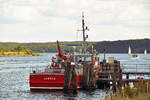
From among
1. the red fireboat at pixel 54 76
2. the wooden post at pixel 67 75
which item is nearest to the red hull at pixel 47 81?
the red fireboat at pixel 54 76

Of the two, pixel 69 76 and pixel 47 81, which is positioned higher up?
pixel 69 76

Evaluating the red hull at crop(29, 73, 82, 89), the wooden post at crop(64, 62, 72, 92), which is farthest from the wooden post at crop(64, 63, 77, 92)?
the red hull at crop(29, 73, 82, 89)

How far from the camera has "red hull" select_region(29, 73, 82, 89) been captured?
131 feet

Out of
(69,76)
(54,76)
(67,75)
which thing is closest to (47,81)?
(54,76)

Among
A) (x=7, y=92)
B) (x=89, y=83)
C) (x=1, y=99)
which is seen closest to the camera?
(x=1, y=99)

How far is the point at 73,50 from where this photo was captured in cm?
4425

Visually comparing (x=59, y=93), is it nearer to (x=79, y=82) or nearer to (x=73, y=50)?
(x=79, y=82)

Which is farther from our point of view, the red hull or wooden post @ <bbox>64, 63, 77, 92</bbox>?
the red hull

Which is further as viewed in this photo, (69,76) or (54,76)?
(54,76)

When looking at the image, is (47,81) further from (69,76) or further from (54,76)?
(69,76)

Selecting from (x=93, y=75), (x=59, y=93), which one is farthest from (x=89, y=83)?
(x=59, y=93)

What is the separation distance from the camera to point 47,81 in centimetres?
4016

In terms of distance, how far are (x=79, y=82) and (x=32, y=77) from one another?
488cm

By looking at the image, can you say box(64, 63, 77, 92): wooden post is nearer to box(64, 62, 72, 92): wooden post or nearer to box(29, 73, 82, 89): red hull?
box(64, 62, 72, 92): wooden post
